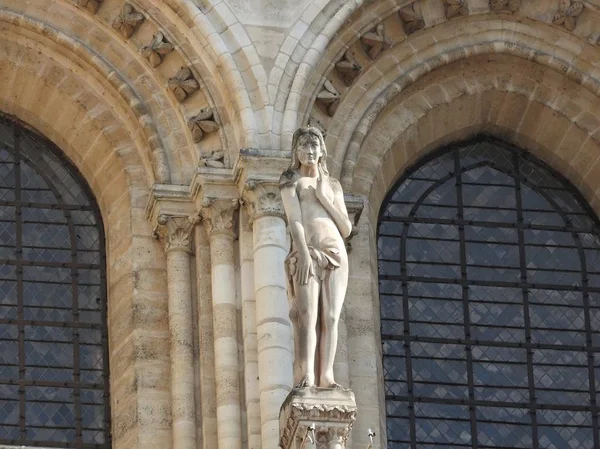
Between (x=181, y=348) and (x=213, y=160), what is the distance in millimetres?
1684

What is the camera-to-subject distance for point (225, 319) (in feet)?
80.1

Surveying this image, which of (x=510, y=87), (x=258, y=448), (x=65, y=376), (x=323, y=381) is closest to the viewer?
(x=323, y=381)

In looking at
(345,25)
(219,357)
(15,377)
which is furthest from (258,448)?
(345,25)

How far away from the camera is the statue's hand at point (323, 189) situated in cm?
2291

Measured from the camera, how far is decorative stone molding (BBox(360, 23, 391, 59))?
26.0 meters

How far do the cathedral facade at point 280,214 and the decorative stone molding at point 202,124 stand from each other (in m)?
0.02

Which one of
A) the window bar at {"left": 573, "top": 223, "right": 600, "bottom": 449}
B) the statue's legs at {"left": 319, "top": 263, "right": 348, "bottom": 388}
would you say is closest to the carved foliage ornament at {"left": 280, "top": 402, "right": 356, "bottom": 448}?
the statue's legs at {"left": 319, "top": 263, "right": 348, "bottom": 388}

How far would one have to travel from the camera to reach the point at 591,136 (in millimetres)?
26906

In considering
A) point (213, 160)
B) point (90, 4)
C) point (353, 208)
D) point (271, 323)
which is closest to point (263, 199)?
point (213, 160)

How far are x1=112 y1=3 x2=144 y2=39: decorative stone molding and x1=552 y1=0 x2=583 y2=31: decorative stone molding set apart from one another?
12.3 ft

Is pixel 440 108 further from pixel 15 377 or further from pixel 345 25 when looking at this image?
pixel 15 377

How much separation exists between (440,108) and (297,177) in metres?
3.93

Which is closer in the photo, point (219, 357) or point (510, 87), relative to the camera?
point (219, 357)

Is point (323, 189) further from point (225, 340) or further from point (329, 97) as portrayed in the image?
point (329, 97)
